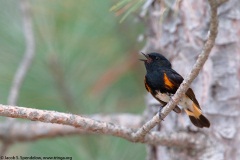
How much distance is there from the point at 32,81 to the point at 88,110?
411 millimetres

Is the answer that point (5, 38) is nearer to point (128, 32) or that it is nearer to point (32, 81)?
point (32, 81)

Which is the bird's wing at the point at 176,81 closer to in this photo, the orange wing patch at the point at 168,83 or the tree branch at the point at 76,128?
the orange wing patch at the point at 168,83

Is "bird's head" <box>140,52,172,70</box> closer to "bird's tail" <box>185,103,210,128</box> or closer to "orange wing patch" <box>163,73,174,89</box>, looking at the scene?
"orange wing patch" <box>163,73,174,89</box>

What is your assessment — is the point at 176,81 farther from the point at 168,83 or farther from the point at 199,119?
the point at 199,119

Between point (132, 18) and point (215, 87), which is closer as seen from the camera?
point (215, 87)

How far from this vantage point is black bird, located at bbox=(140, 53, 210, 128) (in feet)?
8.36

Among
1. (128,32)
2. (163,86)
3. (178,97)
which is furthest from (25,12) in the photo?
(178,97)

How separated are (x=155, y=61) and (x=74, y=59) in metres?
0.83

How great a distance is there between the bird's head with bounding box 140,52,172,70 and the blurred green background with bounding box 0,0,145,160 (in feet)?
2.31

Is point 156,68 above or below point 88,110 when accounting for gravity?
above

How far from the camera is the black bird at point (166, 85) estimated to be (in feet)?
8.36

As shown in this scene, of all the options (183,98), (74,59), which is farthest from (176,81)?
(74,59)

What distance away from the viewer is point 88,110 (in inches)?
135

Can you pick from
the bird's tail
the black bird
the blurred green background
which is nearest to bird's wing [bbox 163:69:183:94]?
the black bird
